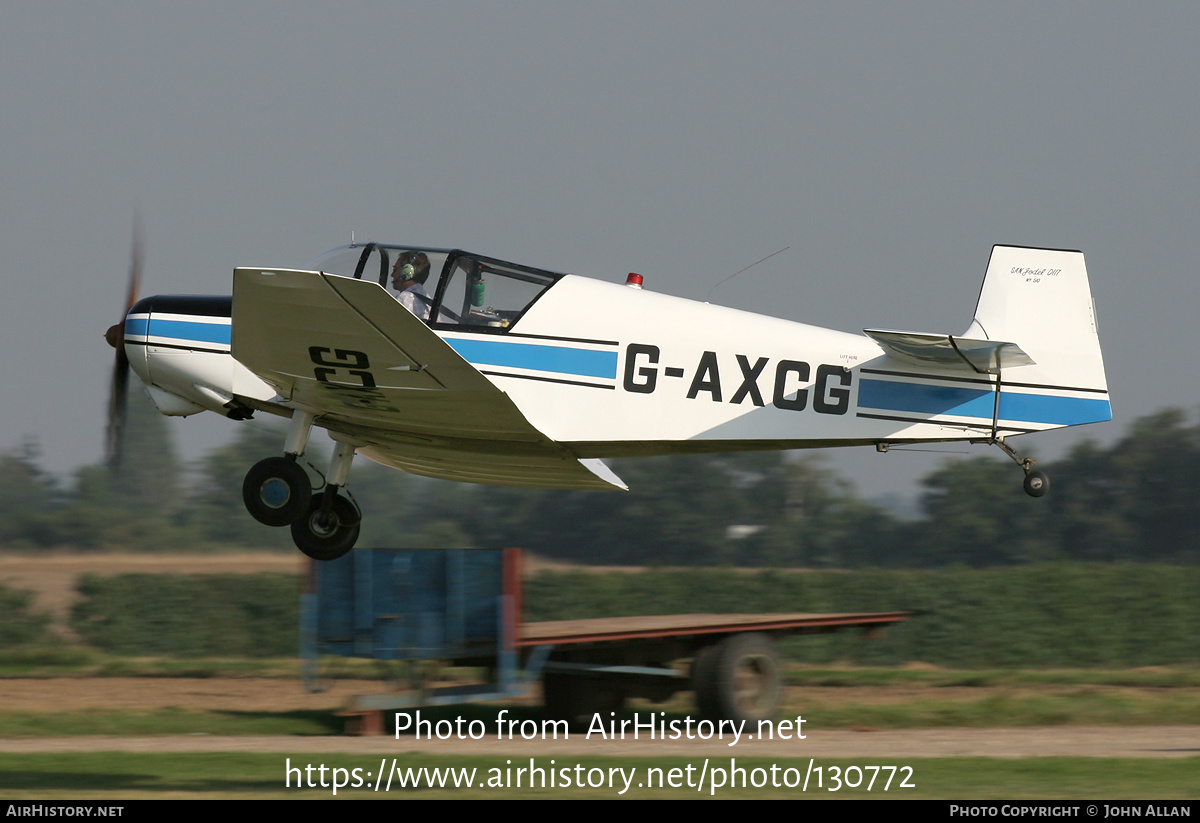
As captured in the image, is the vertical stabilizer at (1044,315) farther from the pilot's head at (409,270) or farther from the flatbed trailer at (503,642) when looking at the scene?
the flatbed trailer at (503,642)

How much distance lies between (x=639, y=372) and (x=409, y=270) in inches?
72.2

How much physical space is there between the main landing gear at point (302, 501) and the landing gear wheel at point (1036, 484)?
5.16 m

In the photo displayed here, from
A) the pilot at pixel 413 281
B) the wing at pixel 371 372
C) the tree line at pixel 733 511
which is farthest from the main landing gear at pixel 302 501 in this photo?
the tree line at pixel 733 511

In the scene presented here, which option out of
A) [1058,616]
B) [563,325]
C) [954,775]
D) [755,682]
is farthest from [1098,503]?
[563,325]

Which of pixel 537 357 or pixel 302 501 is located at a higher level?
pixel 537 357

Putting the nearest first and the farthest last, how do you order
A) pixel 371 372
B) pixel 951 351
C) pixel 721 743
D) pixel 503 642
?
pixel 371 372, pixel 951 351, pixel 721 743, pixel 503 642

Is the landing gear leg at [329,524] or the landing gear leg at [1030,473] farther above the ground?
the landing gear leg at [1030,473]

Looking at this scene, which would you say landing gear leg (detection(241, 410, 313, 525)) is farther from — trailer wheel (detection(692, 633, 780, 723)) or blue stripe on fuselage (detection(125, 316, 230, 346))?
trailer wheel (detection(692, 633, 780, 723))

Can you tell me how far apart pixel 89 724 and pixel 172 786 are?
5.49 metres

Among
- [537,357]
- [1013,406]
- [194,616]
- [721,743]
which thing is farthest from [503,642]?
[194,616]

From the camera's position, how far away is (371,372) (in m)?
8.51

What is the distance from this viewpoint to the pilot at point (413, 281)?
8922mm

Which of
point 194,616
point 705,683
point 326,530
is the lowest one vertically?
point 194,616

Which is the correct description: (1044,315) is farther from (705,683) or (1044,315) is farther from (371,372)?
(705,683)
